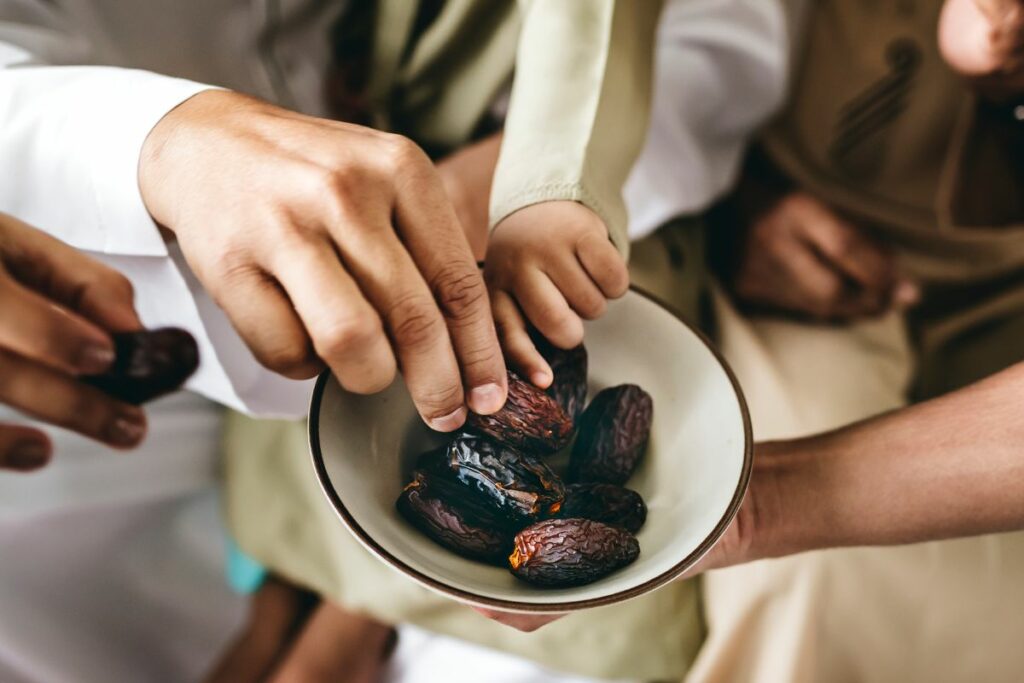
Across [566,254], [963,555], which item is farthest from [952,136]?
[566,254]

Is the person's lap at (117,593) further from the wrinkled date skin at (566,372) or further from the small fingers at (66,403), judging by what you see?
the wrinkled date skin at (566,372)

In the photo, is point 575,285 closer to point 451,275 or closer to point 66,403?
point 451,275

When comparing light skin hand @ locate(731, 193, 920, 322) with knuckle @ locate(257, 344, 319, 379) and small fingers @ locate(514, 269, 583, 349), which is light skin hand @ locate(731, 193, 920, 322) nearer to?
small fingers @ locate(514, 269, 583, 349)

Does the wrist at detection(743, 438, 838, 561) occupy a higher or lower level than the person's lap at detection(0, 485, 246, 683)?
higher

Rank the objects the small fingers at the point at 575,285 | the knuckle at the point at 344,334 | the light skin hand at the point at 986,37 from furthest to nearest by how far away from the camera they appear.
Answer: the light skin hand at the point at 986,37 < the small fingers at the point at 575,285 < the knuckle at the point at 344,334

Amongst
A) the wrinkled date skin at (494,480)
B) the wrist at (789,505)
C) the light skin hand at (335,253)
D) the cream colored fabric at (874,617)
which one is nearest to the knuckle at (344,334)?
the light skin hand at (335,253)

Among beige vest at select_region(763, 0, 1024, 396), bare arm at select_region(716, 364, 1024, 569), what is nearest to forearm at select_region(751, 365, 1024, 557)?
bare arm at select_region(716, 364, 1024, 569)
